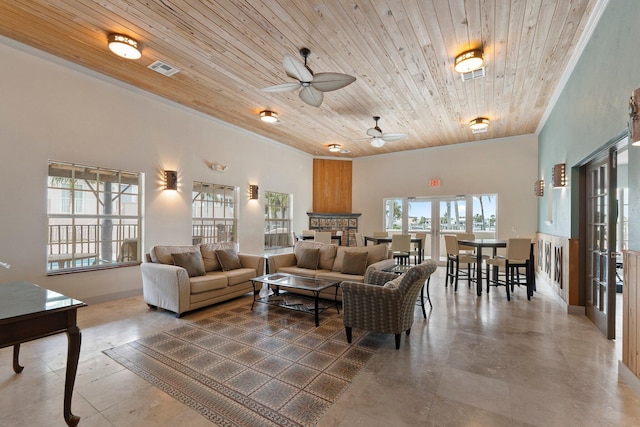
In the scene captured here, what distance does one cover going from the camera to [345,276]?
15.2 ft

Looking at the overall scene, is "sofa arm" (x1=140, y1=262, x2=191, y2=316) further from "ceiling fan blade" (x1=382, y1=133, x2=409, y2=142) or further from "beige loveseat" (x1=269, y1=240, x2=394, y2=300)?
"ceiling fan blade" (x1=382, y1=133, x2=409, y2=142)

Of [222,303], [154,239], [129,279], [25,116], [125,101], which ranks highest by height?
[125,101]

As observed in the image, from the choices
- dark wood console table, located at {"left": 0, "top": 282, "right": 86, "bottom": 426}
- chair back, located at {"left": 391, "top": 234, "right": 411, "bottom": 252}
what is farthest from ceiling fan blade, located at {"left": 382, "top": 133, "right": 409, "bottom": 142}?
dark wood console table, located at {"left": 0, "top": 282, "right": 86, "bottom": 426}

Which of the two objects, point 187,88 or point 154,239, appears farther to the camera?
point 154,239

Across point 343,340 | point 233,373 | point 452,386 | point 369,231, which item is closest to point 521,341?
point 452,386

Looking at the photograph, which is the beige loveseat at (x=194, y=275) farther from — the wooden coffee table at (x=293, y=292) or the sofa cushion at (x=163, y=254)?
the wooden coffee table at (x=293, y=292)

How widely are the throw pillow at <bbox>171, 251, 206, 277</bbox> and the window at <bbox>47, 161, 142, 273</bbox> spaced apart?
1.33 meters

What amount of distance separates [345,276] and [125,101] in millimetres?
4540

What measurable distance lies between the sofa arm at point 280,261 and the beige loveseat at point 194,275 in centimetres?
16

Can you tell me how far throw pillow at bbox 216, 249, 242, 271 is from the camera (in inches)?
195

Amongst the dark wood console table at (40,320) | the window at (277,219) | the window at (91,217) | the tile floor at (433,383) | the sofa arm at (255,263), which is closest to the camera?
the dark wood console table at (40,320)

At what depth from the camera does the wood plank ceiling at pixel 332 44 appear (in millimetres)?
2961

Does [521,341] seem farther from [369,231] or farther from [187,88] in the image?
[369,231]

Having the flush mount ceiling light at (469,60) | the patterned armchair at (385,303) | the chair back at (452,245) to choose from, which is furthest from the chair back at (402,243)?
the flush mount ceiling light at (469,60)
